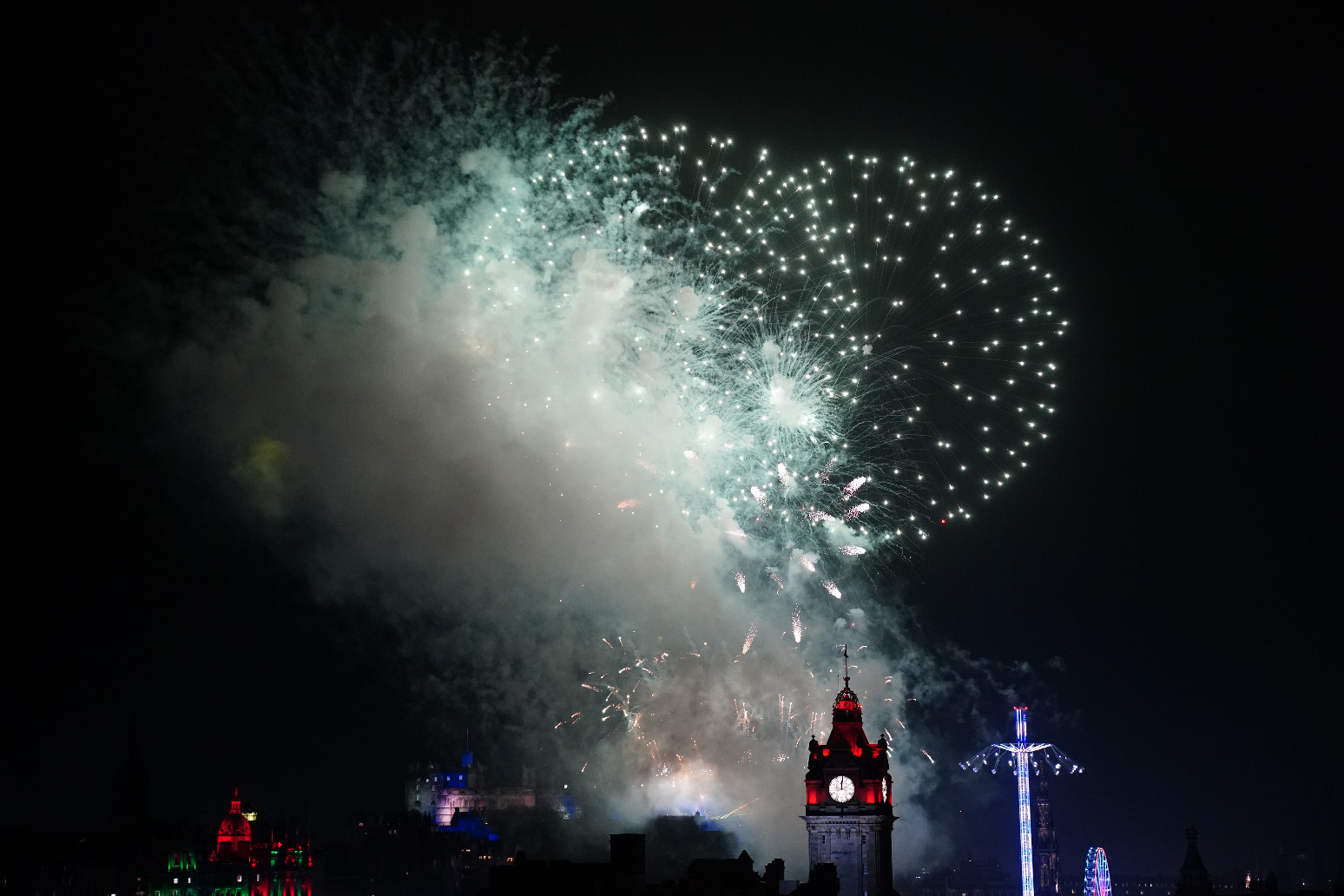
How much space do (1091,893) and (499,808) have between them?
76661 millimetres

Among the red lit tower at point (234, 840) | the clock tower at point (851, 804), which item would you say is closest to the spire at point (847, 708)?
the clock tower at point (851, 804)

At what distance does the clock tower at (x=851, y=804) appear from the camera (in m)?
74.1

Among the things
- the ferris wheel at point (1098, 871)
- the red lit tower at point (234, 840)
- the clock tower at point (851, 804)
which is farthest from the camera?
the red lit tower at point (234, 840)

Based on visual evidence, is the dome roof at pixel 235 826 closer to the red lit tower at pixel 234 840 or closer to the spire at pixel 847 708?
the red lit tower at pixel 234 840

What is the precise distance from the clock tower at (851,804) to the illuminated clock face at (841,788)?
0.05 metres

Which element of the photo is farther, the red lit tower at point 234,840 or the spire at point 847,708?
the red lit tower at point 234,840

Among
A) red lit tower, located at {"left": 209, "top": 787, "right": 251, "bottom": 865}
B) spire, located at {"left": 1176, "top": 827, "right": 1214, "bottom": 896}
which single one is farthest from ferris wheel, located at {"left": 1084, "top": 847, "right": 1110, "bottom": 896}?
red lit tower, located at {"left": 209, "top": 787, "right": 251, "bottom": 865}

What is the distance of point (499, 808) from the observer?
557ft

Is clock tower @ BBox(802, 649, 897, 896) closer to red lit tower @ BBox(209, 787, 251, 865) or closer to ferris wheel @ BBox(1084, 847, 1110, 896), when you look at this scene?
ferris wheel @ BBox(1084, 847, 1110, 896)

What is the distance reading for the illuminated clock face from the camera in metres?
75.2

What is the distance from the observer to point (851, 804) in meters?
74.9

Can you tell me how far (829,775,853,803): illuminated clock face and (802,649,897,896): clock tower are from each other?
5 centimetres

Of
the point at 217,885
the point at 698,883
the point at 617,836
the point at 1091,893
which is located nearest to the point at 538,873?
the point at 617,836

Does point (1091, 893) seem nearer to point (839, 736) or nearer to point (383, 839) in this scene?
point (839, 736)
